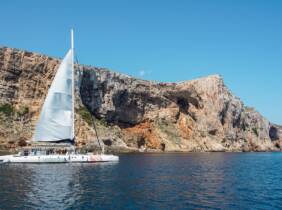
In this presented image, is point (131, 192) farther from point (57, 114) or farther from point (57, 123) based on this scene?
point (57, 114)

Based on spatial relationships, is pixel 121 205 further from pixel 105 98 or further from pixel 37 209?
pixel 105 98

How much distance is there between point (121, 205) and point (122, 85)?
110930mm

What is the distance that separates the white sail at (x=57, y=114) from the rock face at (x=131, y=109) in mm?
38701

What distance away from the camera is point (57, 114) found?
7081 centimetres

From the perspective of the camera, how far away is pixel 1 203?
31422 millimetres

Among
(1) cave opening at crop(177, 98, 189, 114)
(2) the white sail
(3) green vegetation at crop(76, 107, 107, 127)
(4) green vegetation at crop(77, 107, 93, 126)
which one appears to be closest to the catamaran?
(2) the white sail

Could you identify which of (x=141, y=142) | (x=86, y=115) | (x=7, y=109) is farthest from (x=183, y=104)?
(x=7, y=109)

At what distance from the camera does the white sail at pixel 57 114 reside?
2785 inches

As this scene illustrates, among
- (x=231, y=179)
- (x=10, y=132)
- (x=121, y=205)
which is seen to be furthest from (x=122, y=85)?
(x=121, y=205)

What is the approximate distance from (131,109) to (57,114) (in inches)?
2951

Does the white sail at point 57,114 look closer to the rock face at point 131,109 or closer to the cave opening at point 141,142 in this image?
the rock face at point 131,109

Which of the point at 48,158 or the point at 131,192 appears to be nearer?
the point at 131,192

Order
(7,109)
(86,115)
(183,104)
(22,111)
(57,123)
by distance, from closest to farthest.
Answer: (57,123) < (7,109) < (22,111) < (86,115) < (183,104)

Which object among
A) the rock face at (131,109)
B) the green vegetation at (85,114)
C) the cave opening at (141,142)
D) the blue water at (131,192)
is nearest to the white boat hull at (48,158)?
the blue water at (131,192)
